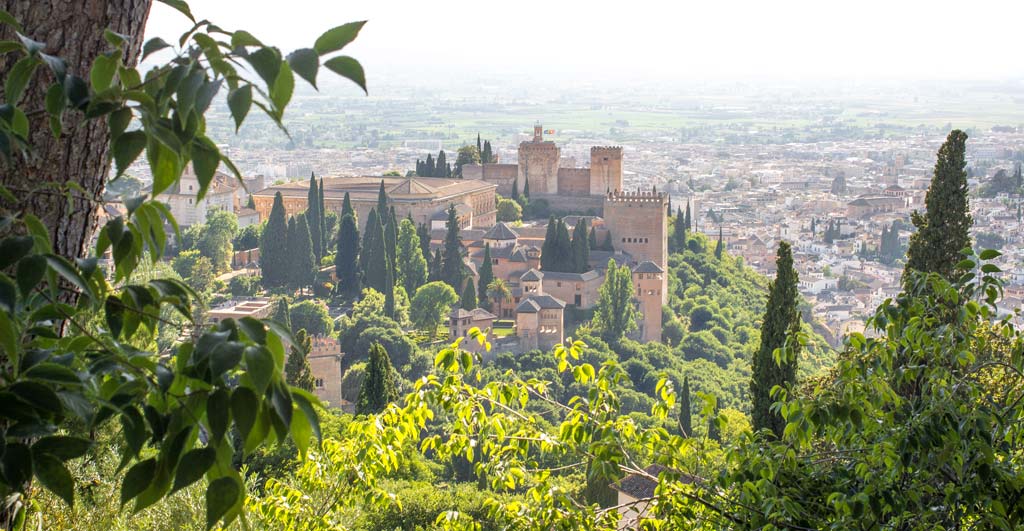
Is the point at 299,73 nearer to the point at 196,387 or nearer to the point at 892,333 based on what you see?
the point at 196,387

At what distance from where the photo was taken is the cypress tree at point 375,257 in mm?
24312

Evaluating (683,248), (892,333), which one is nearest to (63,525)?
(892,333)

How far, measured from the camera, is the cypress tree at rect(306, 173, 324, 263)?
26828 mm

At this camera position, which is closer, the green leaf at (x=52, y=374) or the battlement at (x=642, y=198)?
the green leaf at (x=52, y=374)

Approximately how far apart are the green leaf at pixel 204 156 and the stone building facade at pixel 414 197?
26711 millimetres

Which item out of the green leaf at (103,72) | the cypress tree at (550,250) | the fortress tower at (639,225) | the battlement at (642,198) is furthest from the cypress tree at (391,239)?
the green leaf at (103,72)

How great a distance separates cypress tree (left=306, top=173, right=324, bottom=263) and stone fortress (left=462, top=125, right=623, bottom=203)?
6.25m

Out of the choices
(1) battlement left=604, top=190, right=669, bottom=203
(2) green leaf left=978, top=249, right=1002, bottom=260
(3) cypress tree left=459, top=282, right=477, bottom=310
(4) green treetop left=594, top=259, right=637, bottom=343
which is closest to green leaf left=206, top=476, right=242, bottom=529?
(2) green leaf left=978, top=249, right=1002, bottom=260

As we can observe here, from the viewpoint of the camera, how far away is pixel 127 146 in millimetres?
1004

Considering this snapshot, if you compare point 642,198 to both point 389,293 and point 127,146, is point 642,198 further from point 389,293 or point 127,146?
point 127,146

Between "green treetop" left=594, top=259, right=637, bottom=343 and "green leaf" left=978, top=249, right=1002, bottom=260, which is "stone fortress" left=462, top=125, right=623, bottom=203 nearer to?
"green treetop" left=594, top=259, right=637, bottom=343

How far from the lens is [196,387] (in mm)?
966

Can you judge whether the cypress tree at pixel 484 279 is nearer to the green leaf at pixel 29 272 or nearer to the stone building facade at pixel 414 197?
the stone building facade at pixel 414 197

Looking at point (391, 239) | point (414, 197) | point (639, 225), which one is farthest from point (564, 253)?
point (414, 197)
